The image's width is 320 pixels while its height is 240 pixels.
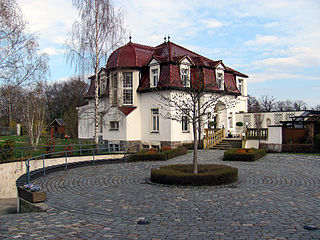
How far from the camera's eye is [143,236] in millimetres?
5633

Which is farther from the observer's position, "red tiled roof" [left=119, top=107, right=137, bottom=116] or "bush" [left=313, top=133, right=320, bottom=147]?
"red tiled roof" [left=119, top=107, right=137, bottom=116]

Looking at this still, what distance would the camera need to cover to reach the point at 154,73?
2591 centimetres

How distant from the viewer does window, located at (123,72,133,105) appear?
2655 cm

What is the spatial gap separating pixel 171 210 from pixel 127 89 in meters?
20.0

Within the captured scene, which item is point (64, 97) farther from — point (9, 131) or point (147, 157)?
point (147, 157)

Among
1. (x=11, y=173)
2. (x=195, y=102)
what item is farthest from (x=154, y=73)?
(x=195, y=102)

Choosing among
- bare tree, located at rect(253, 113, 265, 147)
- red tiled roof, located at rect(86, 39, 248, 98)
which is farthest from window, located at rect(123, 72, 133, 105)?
bare tree, located at rect(253, 113, 265, 147)

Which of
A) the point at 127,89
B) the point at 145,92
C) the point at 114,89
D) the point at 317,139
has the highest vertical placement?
the point at 127,89

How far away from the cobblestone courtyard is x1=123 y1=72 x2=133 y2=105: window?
1504 centimetres

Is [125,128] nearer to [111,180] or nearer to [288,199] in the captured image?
[111,180]

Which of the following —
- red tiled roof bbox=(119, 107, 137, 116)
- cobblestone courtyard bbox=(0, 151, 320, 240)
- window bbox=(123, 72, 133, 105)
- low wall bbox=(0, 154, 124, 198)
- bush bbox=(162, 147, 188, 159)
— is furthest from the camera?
window bbox=(123, 72, 133, 105)

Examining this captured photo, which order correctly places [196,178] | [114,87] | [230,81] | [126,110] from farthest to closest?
[230,81] < [126,110] < [114,87] < [196,178]

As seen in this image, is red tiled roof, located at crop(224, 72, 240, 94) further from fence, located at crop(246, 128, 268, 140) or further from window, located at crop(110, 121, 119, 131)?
window, located at crop(110, 121, 119, 131)

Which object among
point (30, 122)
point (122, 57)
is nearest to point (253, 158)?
point (122, 57)
